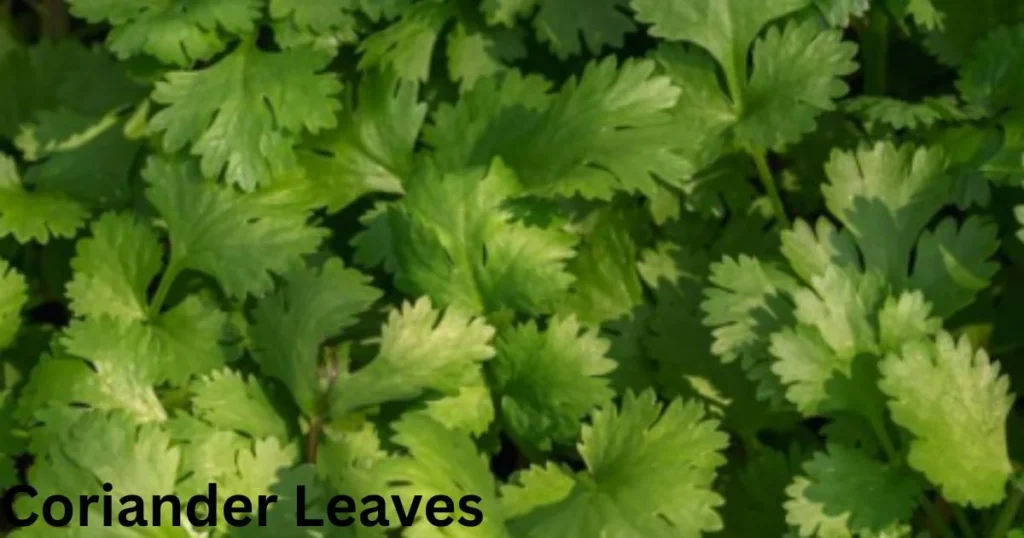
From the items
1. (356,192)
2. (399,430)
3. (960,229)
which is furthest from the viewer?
(356,192)

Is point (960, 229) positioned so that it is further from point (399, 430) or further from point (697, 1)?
point (399, 430)

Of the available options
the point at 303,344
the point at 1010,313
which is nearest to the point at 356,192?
the point at 303,344

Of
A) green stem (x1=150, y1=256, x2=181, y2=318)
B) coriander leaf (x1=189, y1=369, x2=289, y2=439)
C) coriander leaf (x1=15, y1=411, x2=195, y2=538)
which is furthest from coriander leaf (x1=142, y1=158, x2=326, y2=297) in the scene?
coriander leaf (x1=15, y1=411, x2=195, y2=538)

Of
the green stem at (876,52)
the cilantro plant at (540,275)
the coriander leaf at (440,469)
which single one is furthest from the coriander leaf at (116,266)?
the green stem at (876,52)

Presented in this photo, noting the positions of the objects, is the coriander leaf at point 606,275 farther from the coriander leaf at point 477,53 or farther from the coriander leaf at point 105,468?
the coriander leaf at point 105,468

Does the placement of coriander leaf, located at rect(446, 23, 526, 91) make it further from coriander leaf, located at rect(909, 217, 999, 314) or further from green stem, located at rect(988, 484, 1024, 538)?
green stem, located at rect(988, 484, 1024, 538)

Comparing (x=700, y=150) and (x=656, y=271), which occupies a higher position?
(x=700, y=150)
